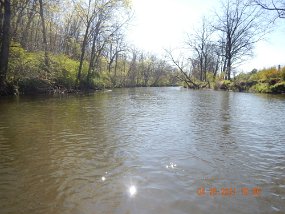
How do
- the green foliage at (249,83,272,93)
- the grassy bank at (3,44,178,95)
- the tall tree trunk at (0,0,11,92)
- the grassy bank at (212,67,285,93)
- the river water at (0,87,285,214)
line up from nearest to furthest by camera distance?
the river water at (0,87,285,214) → the tall tree trunk at (0,0,11,92) → the grassy bank at (3,44,178,95) → the grassy bank at (212,67,285,93) → the green foliage at (249,83,272,93)

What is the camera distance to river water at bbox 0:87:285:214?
384cm

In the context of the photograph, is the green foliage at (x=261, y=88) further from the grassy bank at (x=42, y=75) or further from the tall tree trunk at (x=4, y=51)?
the tall tree trunk at (x=4, y=51)

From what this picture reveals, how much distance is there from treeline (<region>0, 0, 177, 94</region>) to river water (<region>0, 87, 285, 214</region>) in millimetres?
10927

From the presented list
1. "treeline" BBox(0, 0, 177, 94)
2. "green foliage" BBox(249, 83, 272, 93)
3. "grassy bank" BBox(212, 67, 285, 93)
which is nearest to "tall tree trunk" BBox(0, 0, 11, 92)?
"treeline" BBox(0, 0, 177, 94)

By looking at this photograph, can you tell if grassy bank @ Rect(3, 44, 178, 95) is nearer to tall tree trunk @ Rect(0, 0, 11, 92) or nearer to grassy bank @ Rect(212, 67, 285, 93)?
tall tree trunk @ Rect(0, 0, 11, 92)

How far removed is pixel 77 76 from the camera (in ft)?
93.6

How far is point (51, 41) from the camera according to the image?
106 feet

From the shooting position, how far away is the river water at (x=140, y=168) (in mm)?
3836

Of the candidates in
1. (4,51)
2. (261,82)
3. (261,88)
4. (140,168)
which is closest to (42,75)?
(4,51)

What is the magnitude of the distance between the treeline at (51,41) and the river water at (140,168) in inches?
430

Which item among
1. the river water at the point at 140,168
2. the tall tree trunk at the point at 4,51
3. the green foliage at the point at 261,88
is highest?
the tall tree trunk at the point at 4,51

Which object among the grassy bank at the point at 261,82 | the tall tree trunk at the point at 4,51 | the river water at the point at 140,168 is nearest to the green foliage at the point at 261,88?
the grassy bank at the point at 261,82

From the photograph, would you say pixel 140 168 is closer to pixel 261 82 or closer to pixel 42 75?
pixel 42 75

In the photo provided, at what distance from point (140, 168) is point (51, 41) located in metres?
30.2
